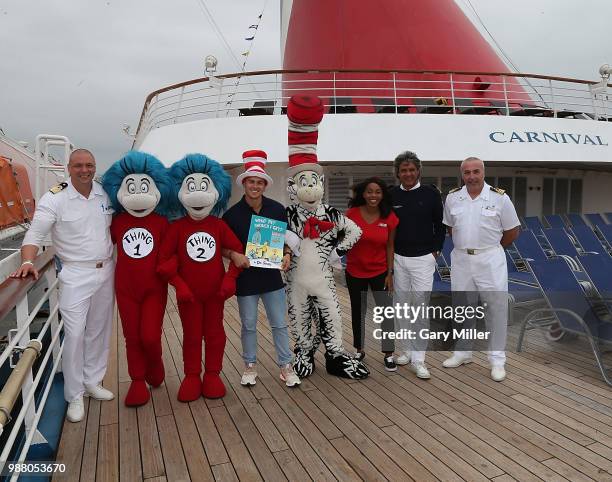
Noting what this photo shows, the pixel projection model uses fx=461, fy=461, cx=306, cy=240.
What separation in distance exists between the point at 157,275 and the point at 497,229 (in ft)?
7.20

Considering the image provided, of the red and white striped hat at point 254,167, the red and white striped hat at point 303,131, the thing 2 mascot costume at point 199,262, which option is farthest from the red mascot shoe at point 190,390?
the red and white striped hat at point 303,131

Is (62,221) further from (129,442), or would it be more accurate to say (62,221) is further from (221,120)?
(221,120)

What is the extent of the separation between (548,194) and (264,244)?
30.5ft

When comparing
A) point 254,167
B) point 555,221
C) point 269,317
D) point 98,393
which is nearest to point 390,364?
point 269,317

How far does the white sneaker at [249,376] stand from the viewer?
9.60 feet

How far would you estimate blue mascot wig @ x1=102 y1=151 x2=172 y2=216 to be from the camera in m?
2.56

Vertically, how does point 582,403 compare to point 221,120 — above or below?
below

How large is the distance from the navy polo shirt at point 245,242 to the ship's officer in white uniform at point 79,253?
0.70 metres

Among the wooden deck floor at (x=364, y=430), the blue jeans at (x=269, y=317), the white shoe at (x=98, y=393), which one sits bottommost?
the wooden deck floor at (x=364, y=430)

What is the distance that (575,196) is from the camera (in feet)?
34.1

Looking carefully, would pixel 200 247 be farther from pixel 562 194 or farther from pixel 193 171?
pixel 562 194

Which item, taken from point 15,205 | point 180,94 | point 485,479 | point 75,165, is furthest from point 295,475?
→ point 15,205

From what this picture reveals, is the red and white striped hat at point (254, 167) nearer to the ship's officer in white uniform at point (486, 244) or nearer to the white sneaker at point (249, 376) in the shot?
the white sneaker at point (249, 376)

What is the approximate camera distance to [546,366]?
10.7 feet
